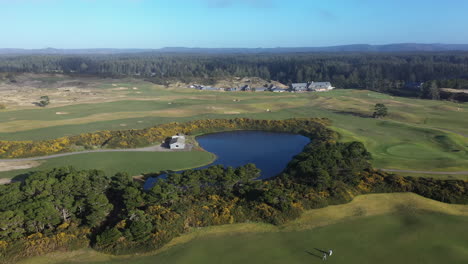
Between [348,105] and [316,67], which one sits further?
[316,67]

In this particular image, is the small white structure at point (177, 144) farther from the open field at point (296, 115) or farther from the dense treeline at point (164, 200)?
the dense treeline at point (164, 200)

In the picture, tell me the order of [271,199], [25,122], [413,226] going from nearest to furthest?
1. [413,226]
2. [271,199]
3. [25,122]

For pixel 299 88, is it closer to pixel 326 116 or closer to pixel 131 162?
pixel 326 116

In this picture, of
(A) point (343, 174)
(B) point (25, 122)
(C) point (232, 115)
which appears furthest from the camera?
(C) point (232, 115)

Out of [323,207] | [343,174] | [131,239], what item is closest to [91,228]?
[131,239]

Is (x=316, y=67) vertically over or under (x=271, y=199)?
over

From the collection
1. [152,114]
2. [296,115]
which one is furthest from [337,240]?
[152,114]

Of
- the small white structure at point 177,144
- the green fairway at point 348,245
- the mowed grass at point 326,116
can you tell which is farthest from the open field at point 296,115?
the green fairway at point 348,245

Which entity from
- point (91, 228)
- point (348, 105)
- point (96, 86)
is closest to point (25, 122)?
point (91, 228)

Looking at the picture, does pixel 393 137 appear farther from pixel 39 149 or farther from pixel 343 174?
pixel 39 149
